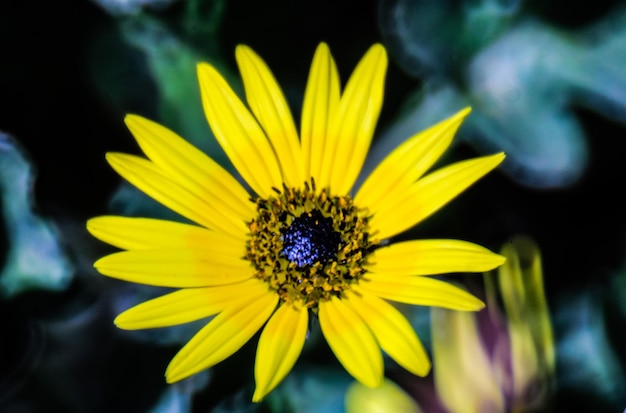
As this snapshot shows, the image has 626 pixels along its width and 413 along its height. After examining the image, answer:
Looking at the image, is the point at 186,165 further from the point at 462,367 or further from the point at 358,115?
the point at 462,367

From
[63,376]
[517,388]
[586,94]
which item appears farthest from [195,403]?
[586,94]

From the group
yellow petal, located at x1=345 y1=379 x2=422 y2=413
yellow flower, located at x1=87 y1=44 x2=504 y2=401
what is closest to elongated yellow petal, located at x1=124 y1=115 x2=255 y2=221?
yellow flower, located at x1=87 y1=44 x2=504 y2=401

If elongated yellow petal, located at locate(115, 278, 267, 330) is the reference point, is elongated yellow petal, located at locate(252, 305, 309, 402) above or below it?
below

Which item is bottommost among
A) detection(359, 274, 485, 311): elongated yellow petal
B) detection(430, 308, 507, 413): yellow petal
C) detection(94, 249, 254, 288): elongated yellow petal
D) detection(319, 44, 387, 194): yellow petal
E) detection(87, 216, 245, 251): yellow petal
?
detection(430, 308, 507, 413): yellow petal

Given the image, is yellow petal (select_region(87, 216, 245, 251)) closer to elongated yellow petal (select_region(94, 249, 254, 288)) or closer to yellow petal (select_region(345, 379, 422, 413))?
elongated yellow petal (select_region(94, 249, 254, 288))

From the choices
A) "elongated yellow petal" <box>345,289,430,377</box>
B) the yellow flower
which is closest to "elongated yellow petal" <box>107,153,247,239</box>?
the yellow flower

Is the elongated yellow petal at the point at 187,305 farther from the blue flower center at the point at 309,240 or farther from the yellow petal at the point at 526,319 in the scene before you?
the yellow petal at the point at 526,319
